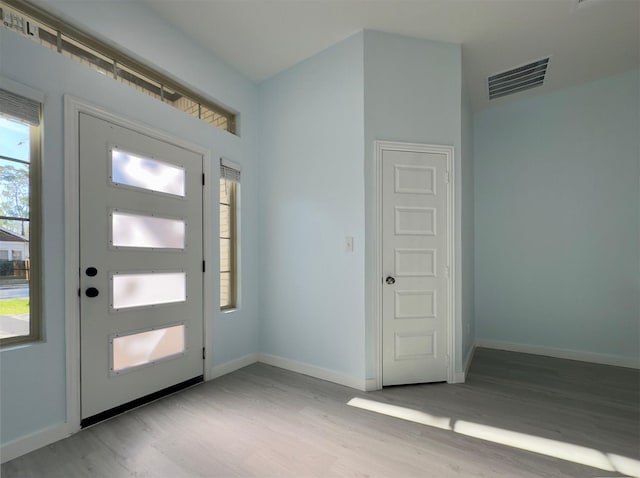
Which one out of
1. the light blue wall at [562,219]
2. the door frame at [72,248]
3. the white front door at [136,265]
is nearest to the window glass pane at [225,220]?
the white front door at [136,265]

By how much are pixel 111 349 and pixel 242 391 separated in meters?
1.13

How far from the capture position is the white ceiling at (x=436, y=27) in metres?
2.47

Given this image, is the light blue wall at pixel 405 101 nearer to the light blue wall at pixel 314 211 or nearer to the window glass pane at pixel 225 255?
the light blue wall at pixel 314 211

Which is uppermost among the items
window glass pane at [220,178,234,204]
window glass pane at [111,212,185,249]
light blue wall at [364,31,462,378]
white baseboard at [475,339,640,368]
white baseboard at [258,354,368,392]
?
light blue wall at [364,31,462,378]

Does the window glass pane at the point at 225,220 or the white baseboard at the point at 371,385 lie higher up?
the window glass pane at the point at 225,220

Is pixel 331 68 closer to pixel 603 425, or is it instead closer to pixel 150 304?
pixel 150 304

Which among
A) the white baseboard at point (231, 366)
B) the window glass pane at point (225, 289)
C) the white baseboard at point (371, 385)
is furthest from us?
the window glass pane at point (225, 289)

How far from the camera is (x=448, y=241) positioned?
9.69ft

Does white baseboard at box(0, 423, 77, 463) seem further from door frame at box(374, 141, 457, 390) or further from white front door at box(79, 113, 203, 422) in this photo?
door frame at box(374, 141, 457, 390)

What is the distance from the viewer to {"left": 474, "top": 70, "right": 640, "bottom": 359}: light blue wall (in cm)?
342

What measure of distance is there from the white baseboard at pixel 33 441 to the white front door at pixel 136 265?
0.14 meters

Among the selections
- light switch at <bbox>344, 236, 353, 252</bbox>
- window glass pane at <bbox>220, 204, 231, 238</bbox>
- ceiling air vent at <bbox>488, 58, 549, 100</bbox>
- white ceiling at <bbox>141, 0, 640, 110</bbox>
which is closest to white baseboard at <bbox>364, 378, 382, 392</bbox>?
light switch at <bbox>344, 236, 353, 252</bbox>

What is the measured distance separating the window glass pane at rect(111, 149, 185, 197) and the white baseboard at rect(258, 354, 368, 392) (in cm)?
202

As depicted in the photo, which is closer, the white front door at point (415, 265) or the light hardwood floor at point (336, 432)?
the light hardwood floor at point (336, 432)
